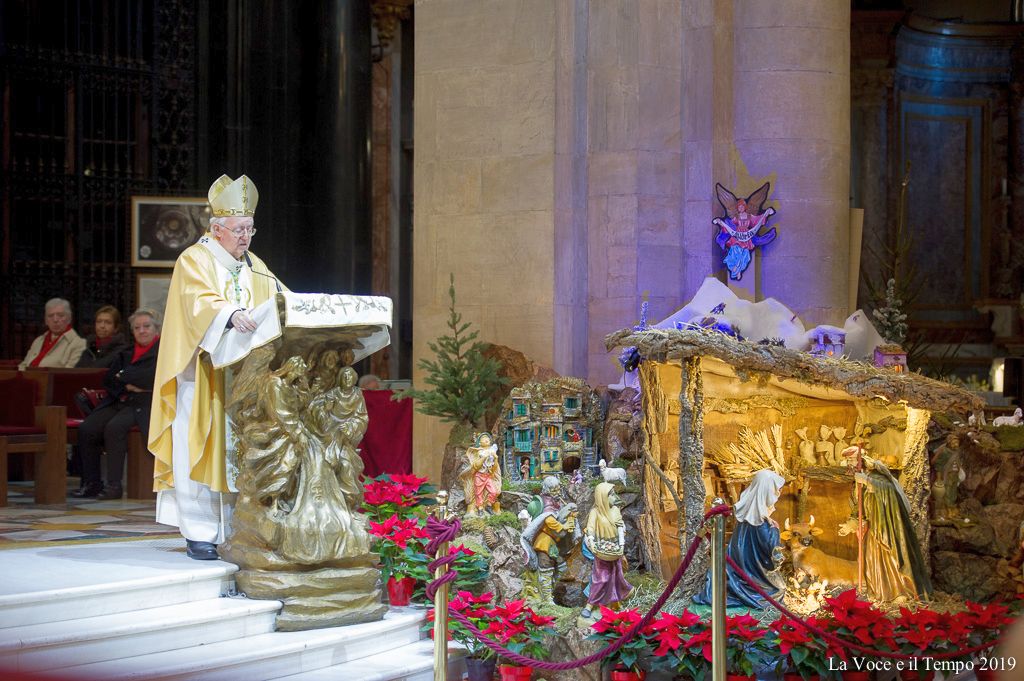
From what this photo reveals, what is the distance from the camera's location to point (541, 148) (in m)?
13.3

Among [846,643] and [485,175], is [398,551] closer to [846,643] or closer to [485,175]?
[846,643]

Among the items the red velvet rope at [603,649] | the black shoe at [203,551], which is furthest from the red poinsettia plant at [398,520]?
the black shoe at [203,551]

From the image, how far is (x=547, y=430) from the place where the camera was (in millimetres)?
11523

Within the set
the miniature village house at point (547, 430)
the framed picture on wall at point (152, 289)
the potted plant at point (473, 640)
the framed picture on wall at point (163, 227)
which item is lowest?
the potted plant at point (473, 640)

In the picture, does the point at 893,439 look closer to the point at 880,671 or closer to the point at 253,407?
the point at 880,671

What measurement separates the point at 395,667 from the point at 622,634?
53.2 inches

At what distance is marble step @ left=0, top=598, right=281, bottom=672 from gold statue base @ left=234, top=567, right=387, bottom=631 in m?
0.07

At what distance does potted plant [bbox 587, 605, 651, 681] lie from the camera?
833cm

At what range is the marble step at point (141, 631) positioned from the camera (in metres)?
7.00

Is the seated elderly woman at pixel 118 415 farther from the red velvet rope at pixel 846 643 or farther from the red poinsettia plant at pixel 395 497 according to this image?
the red velvet rope at pixel 846 643

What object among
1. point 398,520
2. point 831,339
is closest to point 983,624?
point 831,339

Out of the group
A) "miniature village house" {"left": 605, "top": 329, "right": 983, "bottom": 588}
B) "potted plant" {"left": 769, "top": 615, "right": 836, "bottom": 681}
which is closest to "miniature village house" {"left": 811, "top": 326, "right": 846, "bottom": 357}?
"miniature village house" {"left": 605, "top": 329, "right": 983, "bottom": 588}

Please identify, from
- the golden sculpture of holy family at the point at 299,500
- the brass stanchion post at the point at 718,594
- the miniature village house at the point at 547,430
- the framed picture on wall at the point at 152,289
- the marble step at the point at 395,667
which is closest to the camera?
the brass stanchion post at the point at 718,594

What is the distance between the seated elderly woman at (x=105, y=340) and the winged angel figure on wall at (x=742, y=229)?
5.64 m
